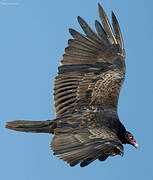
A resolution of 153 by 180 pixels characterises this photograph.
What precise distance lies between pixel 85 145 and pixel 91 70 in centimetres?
216

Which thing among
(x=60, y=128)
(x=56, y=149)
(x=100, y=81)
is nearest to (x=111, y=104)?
(x=100, y=81)

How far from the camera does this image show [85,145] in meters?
7.28

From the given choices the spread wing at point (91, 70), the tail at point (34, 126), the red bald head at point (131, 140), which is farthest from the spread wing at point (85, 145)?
the spread wing at point (91, 70)

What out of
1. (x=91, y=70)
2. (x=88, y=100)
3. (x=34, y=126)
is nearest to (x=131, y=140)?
(x=88, y=100)

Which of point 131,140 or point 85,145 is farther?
point 131,140

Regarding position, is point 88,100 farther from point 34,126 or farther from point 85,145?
point 85,145

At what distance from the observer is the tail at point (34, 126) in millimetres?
8125

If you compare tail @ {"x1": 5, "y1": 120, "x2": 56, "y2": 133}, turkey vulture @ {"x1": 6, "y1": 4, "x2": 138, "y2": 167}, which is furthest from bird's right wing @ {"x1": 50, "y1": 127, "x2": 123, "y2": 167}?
tail @ {"x1": 5, "y1": 120, "x2": 56, "y2": 133}

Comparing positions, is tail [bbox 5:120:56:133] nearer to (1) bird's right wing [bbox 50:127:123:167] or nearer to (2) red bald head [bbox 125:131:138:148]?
(1) bird's right wing [bbox 50:127:123:167]

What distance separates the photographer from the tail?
8.12 m

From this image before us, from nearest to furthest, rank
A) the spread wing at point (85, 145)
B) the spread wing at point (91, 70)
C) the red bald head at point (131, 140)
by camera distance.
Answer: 1. the spread wing at point (85, 145)
2. the red bald head at point (131, 140)
3. the spread wing at point (91, 70)

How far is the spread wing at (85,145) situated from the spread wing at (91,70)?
2.78ft

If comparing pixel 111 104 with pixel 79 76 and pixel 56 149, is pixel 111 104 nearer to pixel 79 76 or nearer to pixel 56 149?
pixel 79 76

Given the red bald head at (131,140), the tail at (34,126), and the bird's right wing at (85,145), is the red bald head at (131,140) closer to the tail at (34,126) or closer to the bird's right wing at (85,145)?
the bird's right wing at (85,145)
